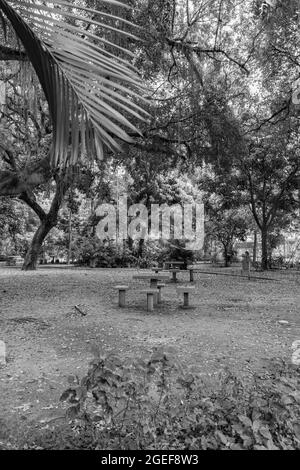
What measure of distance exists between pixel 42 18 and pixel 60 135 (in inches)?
18.3

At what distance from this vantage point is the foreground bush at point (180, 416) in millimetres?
2000

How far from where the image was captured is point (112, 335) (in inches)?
223

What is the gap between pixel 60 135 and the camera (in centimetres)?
161

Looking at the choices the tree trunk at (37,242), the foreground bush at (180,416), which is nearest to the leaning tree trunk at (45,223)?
the tree trunk at (37,242)

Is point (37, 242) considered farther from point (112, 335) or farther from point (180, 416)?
point (180, 416)

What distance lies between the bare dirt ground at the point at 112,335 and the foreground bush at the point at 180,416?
466mm

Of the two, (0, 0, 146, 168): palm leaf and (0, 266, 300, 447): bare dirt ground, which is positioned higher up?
(0, 0, 146, 168): palm leaf

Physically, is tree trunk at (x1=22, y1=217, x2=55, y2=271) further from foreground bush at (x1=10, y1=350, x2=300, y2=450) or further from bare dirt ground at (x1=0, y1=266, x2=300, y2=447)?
foreground bush at (x1=10, y1=350, x2=300, y2=450)

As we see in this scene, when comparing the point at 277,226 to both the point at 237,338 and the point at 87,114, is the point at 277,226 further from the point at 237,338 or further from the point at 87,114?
the point at 87,114

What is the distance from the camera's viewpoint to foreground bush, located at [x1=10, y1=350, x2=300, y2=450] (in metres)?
2.00

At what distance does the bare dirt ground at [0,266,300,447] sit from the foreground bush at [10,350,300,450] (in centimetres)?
47

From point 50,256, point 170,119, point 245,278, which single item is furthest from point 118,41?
point 50,256

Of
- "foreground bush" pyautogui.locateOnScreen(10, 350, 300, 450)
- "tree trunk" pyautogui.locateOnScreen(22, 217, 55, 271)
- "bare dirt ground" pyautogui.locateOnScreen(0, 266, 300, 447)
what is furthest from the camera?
"tree trunk" pyautogui.locateOnScreen(22, 217, 55, 271)

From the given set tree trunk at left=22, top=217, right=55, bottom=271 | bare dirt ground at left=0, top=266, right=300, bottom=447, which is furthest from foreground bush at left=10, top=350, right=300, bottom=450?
tree trunk at left=22, top=217, right=55, bottom=271
